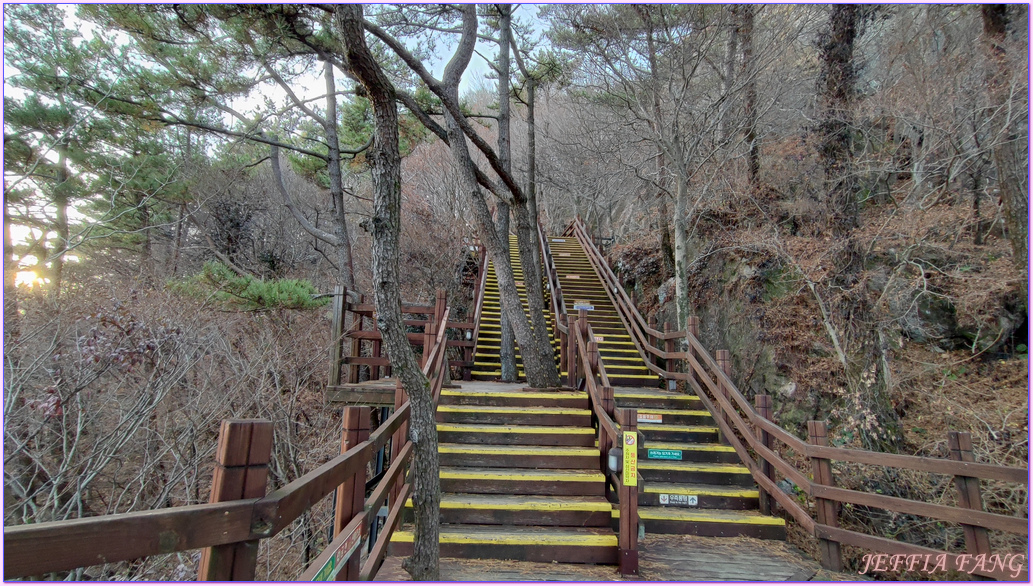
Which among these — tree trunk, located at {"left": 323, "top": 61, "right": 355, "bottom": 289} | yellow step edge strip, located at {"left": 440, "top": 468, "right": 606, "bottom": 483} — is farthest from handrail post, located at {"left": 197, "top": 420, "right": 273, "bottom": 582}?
tree trunk, located at {"left": 323, "top": 61, "right": 355, "bottom": 289}

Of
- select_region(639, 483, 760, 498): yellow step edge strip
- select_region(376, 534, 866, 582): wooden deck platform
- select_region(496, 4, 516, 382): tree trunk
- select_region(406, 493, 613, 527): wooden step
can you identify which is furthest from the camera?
select_region(496, 4, 516, 382): tree trunk

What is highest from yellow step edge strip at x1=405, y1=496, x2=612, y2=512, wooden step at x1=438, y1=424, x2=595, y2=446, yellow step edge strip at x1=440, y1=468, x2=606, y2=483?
wooden step at x1=438, y1=424, x2=595, y2=446

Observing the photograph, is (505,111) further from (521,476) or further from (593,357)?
(521,476)

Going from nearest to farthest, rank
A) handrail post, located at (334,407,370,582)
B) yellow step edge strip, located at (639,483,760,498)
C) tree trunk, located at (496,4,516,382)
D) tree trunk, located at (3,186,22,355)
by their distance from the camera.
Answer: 1. handrail post, located at (334,407,370,582)
2. yellow step edge strip, located at (639,483,760,498)
3. tree trunk, located at (3,186,22,355)
4. tree trunk, located at (496,4,516,382)

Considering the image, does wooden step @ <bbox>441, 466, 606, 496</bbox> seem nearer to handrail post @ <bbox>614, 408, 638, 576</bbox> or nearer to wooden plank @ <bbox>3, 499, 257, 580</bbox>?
handrail post @ <bbox>614, 408, 638, 576</bbox>

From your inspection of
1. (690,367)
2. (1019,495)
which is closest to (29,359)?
(690,367)

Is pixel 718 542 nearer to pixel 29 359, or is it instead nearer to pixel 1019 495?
pixel 1019 495

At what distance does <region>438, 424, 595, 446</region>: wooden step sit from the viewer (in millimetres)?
5352

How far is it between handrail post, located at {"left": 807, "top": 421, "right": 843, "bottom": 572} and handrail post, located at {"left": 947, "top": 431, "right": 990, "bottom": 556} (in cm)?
83

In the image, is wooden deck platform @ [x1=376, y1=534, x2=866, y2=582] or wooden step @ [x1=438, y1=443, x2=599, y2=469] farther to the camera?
wooden step @ [x1=438, y1=443, x2=599, y2=469]

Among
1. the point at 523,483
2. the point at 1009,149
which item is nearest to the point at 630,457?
the point at 523,483

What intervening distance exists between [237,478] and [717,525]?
4549 millimetres

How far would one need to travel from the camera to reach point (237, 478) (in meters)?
1.40

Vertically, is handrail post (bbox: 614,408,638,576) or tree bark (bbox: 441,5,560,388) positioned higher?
tree bark (bbox: 441,5,560,388)
